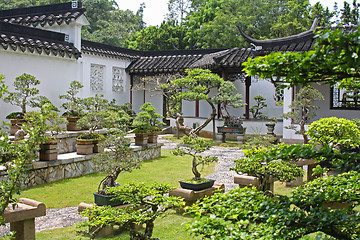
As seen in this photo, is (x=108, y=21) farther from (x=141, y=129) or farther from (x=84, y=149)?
(x=84, y=149)

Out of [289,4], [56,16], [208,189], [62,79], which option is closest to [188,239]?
[208,189]

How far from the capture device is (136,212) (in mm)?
3385

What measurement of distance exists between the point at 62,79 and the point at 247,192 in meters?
10.5

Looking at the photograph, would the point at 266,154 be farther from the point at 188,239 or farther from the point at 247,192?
the point at 188,239

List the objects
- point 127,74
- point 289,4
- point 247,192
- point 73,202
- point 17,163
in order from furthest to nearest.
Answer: point 289,4
point 127,74
point 73,202
point 17,163
point 247,192

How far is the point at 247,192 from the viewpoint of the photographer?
2543mm

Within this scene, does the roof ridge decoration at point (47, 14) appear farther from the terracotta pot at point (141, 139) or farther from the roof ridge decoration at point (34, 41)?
the terracotta pot at point (141, 139)

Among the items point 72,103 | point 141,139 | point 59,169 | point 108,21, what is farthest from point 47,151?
point 108,21

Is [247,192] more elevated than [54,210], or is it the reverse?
[247,192]

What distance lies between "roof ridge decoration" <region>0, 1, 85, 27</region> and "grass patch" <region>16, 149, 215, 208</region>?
6054mm

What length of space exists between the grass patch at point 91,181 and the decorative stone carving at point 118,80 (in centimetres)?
741

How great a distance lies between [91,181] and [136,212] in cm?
456

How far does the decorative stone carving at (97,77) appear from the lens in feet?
51.4

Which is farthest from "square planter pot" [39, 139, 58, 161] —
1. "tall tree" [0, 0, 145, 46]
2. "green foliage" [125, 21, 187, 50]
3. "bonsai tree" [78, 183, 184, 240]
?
"tall tree" [0, 0, 145, 46]
